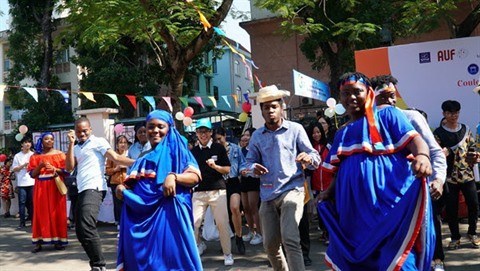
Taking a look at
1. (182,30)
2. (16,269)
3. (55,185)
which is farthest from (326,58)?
(16,269)

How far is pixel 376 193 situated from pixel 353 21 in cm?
1031

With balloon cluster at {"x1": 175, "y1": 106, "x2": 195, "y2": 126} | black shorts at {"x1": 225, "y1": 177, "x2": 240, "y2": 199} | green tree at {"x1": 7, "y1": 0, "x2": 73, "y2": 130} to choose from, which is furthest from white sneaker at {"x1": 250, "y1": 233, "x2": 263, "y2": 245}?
green tree at {"x1": 7, "y1": 0, "x2": 73, "y2": 130}

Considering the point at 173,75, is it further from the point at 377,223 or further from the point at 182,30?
the point at 377,223

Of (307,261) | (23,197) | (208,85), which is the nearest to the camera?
(307,261)

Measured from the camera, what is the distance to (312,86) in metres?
10.5

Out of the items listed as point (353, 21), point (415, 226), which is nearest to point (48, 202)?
point (415, 226)

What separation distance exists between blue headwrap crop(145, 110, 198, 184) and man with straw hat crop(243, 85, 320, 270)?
0.83 metres

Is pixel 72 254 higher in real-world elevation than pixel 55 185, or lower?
lower

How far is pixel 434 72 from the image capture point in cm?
847

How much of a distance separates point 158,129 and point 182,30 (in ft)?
24.8

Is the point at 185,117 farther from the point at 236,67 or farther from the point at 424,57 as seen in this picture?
the point at 236,67

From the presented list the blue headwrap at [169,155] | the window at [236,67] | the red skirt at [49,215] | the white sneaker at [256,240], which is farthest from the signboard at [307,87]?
the window at [236,67]

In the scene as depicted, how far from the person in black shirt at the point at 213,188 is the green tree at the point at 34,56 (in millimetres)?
21880

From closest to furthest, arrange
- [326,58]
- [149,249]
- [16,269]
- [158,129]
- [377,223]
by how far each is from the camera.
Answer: [377,223] → [149,249] → [158,129] → [16,269] → [326,58]
